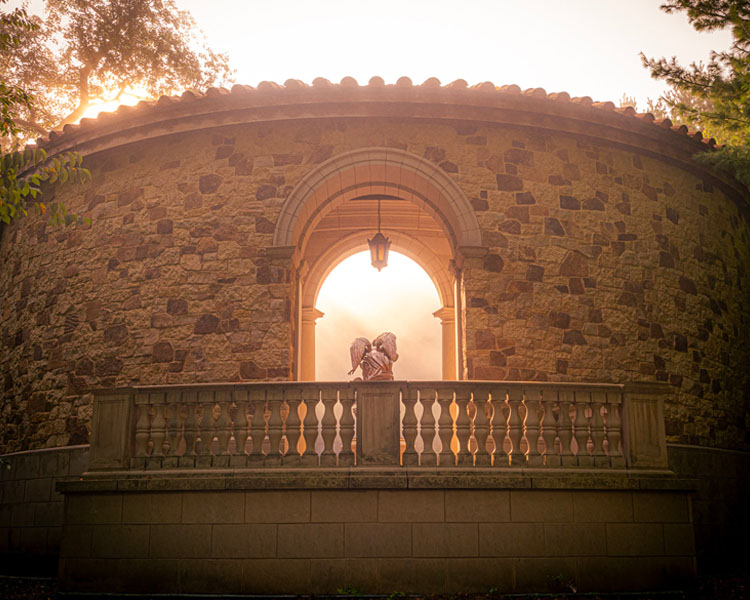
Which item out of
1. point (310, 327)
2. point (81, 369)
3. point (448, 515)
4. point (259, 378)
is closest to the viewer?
point (448, 515)

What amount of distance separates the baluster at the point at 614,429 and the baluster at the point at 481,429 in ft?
4.30

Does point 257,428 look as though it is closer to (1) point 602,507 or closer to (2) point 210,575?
(2) point 210,575

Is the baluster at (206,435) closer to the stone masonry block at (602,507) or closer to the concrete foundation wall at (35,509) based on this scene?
the concrete foundation wall at (35,509)

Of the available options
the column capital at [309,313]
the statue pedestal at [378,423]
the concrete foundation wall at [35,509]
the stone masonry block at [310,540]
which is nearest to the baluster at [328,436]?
the statue pedestal at [378,423]

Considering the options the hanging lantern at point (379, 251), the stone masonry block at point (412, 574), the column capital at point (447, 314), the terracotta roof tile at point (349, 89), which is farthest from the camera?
the column capital at point (447, 314)

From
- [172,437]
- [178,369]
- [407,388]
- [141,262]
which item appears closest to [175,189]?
[141,262]

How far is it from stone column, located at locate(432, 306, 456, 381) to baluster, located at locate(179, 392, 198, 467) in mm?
7851

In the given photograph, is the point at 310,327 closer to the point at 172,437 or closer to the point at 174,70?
the point at 172,437

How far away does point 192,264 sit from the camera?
33.8ft

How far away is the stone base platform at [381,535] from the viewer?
6719 mm

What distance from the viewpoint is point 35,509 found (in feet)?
32.6

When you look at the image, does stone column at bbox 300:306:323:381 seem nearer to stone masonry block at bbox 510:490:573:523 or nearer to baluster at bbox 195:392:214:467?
baluster at bbox 195:392:214:467

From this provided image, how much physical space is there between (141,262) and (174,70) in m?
11.8

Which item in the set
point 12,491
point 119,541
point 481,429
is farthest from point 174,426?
point 12,491
